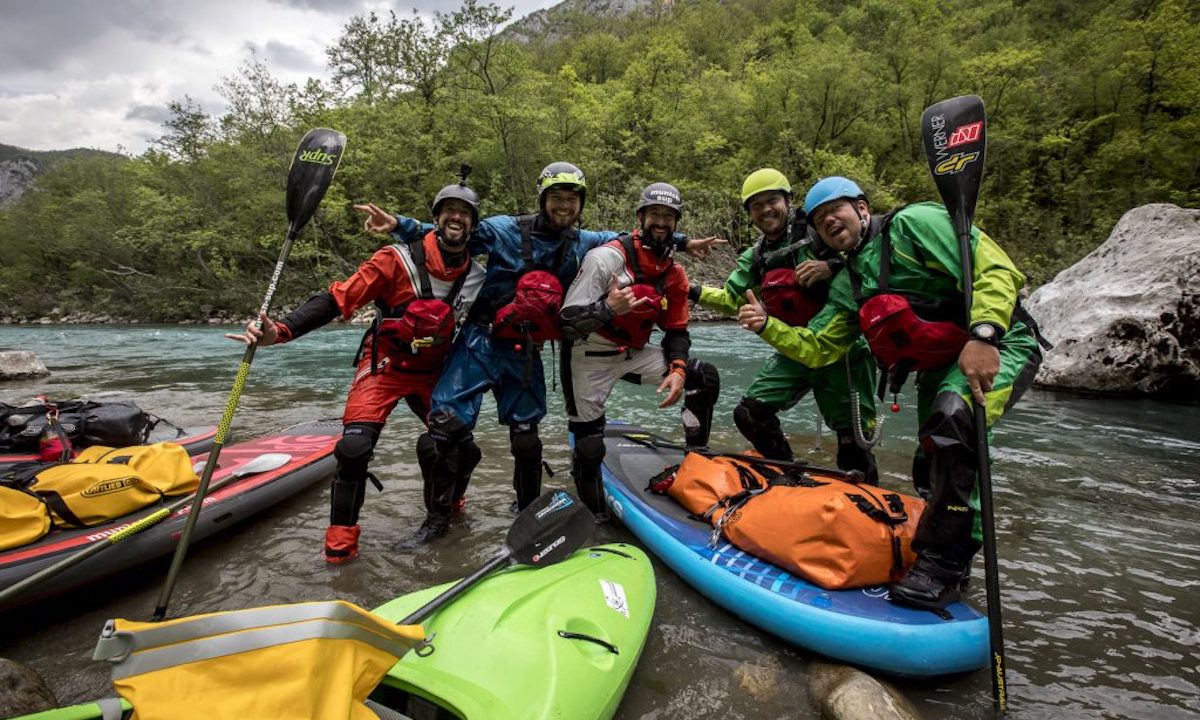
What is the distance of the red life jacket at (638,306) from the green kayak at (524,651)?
5.61ft

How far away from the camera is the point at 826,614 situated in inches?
95.2

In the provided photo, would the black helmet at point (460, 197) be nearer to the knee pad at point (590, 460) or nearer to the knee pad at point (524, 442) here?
the knee pad at point (524, 442)

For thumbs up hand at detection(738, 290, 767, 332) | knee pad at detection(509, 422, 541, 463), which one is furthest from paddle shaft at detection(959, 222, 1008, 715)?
knee pad at detection(509, 422, 541, 463)

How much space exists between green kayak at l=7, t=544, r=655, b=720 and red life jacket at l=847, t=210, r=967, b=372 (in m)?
1.83

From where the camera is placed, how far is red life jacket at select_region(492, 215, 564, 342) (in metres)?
3.60

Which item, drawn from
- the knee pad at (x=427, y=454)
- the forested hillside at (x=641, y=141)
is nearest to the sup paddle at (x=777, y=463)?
the knee pad at (x=427, y=454)

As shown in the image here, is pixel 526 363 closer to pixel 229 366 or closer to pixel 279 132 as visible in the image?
pixel 229 366

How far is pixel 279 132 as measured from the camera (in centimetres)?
2748

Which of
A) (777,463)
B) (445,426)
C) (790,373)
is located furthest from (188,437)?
(790,373)

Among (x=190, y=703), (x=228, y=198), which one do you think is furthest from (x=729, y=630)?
(x=228, y=198)

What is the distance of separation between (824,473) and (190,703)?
3.25 metres

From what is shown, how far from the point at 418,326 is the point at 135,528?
1856mm

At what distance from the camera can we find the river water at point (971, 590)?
233 cm

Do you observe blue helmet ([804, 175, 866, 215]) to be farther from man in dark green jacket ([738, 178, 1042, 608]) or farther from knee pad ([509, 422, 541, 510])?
knee pad ([509, 422, 541, 510])
